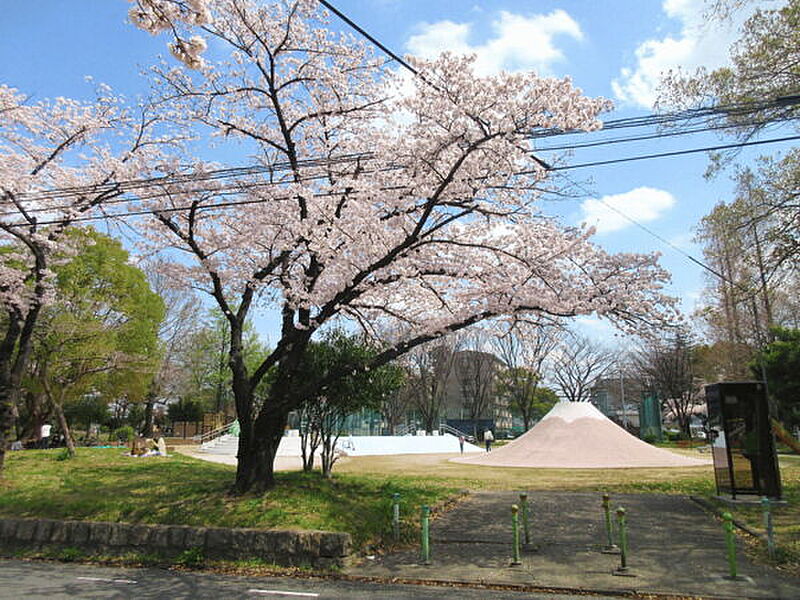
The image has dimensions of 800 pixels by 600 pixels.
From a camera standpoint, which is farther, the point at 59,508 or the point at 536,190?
the point at 59,508

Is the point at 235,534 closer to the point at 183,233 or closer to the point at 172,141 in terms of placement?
the point at 183,233

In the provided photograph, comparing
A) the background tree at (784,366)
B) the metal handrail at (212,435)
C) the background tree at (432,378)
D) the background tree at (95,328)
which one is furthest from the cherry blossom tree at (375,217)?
the background tree at (432,378)

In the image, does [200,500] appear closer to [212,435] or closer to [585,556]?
[585,556]

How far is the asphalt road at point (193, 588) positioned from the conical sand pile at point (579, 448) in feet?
61.3

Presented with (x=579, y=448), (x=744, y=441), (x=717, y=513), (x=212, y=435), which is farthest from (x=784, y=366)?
(x=212, y=435)

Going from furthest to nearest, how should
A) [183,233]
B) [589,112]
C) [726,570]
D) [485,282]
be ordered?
[183,233]
[485,282]
[589,112]
[726,570]

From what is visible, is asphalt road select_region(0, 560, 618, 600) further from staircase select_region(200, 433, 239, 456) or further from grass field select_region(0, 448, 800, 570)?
staircase select_region(200, 433, 239, 456)

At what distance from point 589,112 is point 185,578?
8.57 metres

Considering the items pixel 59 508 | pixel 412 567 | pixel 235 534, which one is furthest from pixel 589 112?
pixel 59 508

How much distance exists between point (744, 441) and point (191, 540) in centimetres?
Answer: 1152

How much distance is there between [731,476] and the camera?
39.8ft

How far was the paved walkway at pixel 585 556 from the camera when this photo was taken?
6.60 m

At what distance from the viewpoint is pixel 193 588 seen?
6.87 metres

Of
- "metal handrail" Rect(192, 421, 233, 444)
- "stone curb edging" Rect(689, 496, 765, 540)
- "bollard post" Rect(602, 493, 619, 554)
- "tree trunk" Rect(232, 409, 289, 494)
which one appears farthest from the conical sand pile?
"metal handrail" Rect(192, 421, 233, 444)
